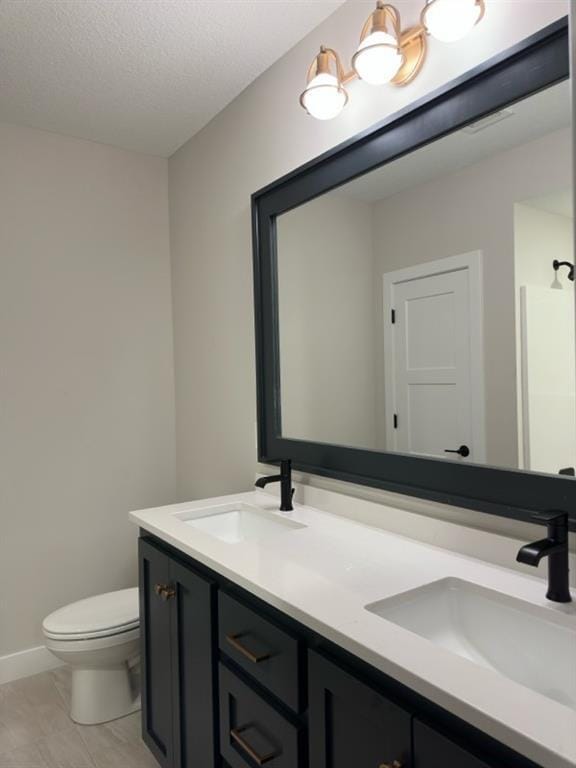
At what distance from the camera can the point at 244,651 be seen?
A: 3.92 feet

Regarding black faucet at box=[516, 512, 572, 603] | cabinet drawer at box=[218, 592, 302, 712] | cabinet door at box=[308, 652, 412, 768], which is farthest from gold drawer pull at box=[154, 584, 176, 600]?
black faucet at box=[516, 512, 572, 603]

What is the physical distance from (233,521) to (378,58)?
155 cm

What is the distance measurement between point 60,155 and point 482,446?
7.78 ft

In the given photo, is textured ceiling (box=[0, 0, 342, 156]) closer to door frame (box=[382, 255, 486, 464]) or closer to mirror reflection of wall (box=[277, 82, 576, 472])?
mirror reflection of wall (box=[277, 82, 576, 472])

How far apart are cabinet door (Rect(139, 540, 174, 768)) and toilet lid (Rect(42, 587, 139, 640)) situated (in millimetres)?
231

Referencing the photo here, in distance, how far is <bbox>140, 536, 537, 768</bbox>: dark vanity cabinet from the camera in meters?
0.80

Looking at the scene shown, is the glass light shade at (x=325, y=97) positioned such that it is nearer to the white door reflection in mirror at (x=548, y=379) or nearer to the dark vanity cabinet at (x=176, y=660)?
the white door reflection in mirror at (x=548, y=379)

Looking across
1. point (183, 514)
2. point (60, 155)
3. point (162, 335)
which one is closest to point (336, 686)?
point (183, 514)

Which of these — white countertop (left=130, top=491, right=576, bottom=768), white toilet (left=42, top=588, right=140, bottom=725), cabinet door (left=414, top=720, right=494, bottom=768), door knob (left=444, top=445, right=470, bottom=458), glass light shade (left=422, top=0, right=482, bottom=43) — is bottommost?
white toilet (left=42, top=588, right=140, bottom=725)

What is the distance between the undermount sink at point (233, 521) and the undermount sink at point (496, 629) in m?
0.70

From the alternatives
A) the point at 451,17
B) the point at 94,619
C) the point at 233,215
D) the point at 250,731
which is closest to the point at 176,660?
the point at 250,731

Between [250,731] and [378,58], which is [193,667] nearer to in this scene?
[250,731]

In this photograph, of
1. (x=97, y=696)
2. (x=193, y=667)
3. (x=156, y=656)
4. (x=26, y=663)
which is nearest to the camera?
(x=193, y=667)

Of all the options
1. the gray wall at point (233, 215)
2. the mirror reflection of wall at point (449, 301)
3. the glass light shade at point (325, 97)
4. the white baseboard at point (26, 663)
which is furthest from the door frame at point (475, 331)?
the white baseboard at point (26, 663)
